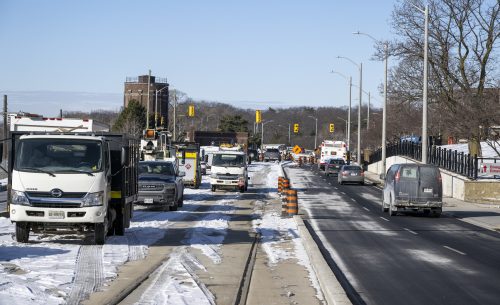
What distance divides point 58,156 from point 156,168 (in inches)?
521

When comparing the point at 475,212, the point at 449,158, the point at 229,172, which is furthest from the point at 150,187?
the point at 449,158

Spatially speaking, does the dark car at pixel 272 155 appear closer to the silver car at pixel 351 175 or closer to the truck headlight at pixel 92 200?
the silver car at pixel 351 175

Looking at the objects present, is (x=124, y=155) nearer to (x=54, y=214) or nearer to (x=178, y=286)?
(x=54, y=214)

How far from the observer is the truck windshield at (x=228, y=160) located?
145 ft

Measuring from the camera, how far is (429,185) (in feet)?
98.5

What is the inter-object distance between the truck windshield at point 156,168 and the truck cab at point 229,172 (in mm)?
13055

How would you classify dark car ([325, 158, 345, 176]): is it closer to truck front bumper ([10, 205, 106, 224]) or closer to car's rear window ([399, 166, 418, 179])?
car's rear window ([399, 166, 418, 179])

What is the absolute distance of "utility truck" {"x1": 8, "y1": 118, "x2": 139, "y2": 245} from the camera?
1691 cm

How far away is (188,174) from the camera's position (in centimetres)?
4619

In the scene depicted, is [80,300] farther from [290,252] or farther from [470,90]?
[470,90]

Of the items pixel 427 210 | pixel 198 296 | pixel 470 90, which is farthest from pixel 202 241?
pixel 470 90

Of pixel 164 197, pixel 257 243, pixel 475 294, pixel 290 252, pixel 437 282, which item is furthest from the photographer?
pixel 164 197

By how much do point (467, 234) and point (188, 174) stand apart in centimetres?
2456

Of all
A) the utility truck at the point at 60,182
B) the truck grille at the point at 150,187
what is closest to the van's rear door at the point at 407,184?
the truck grille at the point at 150,187
